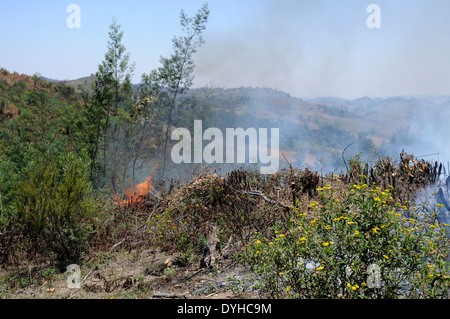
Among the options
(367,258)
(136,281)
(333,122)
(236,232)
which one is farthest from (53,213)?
(333,122)

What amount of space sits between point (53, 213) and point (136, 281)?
2712mm

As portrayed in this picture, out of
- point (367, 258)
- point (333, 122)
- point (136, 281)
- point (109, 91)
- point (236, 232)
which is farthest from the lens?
point (333, 122)

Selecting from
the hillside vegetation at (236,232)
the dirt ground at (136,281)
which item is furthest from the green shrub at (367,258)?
the dirt ground at (136,281)

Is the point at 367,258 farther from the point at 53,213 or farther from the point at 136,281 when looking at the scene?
the point at 53,213

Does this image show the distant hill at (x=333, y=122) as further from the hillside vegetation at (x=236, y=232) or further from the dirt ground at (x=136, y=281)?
the dirt ground at (x=136, y=281)

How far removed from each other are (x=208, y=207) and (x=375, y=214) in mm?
5239

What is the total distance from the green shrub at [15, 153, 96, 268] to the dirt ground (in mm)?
547

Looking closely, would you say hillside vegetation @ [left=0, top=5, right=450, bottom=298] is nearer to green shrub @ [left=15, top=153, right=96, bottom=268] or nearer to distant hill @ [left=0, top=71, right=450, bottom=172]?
green shrub @ [left=15, top=153, right=96, bottom=268]

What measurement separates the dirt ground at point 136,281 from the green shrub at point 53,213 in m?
0.55

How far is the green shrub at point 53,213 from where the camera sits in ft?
25.7

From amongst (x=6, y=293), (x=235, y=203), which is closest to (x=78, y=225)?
(x=6, y=293)

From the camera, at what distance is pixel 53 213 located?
7832mm

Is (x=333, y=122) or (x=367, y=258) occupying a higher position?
(x=333, y=122)
